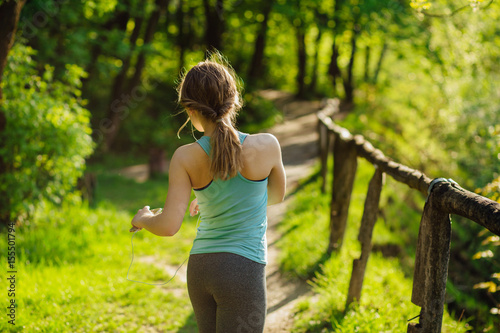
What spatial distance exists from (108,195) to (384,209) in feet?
17.8

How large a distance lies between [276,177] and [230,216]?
0.34 metres

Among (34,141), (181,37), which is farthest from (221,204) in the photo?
(181,37)

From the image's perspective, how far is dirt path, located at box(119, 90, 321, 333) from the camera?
4168mm

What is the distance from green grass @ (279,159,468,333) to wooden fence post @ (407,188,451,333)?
102 centimetres

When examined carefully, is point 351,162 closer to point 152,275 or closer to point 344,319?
point 344,319

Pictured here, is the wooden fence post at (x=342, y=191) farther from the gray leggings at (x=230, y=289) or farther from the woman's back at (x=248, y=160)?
the gray leggings at (x=230, y=289)

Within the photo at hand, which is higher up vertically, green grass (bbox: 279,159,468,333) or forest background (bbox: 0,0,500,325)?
forest background (bbox: 0,0,500,325)

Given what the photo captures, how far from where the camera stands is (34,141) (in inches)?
225

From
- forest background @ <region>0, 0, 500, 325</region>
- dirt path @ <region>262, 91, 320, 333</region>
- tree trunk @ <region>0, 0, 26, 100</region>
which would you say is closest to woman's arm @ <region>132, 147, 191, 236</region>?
forest background @ <region>0, 0, 500, 325</region>

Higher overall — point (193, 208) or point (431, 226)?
point (431, 226)

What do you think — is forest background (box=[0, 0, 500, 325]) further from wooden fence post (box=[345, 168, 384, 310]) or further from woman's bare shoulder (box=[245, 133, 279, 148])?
wooden fence post (box=[345, 168, 384, 310])

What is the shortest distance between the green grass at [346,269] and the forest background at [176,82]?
0.84 metres

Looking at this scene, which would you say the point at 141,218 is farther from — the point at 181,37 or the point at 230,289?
the point at 181,37

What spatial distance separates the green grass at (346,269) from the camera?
373cm
